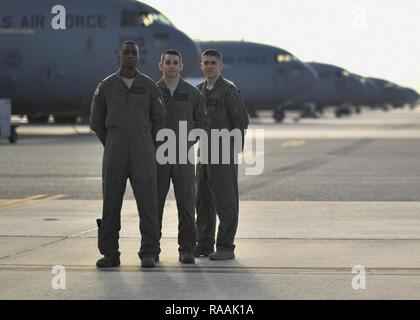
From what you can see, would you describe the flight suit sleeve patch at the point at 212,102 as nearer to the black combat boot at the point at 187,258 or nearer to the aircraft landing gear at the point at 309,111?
the black combat boot at the point at 187,258

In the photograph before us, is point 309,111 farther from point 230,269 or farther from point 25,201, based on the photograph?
point 230,269

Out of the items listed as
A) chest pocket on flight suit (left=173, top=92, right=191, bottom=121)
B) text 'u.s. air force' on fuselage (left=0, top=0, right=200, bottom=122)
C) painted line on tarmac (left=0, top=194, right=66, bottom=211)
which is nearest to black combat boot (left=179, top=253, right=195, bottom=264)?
chest pocket on flight suit (left=173, top=92, right=191, bottom=121)

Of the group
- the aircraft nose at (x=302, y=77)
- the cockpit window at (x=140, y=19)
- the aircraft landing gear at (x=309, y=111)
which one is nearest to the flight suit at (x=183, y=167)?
the cockpit window at (x=140, y=19)

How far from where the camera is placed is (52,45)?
38938mm

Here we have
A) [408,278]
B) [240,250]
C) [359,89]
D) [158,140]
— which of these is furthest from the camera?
[359,89]

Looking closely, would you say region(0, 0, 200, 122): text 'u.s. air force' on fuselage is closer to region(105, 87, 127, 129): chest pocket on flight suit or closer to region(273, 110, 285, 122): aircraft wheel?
region(105, 87, 127, 129): chest pocket on flight suit

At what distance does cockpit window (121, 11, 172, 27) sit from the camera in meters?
39.7

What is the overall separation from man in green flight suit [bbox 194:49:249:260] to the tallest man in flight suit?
2.49ft

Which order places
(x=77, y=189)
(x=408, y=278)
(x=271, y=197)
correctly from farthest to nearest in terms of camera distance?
(x=77, y=189), (x=271, y=197), (x=408, y=278)

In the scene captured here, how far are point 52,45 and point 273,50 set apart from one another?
29322 mm

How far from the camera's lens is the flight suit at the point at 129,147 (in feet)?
34.0

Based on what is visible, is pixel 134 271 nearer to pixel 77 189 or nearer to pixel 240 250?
pixel 240 250

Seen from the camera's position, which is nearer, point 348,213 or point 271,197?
point 348,213
